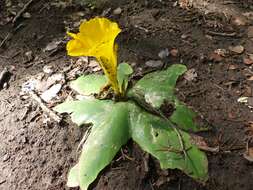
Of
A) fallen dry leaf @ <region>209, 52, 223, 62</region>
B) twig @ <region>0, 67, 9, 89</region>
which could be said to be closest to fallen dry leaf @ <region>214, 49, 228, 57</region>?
fallen dry leaf @ <region>209, 52, 223, 62</region>

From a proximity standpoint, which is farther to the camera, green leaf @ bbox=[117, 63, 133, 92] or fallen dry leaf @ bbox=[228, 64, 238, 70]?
fallen dry leaf @ bbox=[228, 64, 238, 70]

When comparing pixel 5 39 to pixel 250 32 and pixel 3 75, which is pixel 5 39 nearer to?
pixel 3 75

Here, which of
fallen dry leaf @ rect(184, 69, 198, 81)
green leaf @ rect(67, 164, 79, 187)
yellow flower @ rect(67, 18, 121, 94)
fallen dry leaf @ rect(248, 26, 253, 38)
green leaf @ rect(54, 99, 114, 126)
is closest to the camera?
yellow flower @ rect(67, 18, 121, 94)

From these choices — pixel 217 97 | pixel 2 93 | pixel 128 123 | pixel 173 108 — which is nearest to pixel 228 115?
pixel 217 97

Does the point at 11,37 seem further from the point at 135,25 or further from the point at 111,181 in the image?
the point at 111,181

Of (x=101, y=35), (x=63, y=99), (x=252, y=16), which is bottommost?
(x=252, y=16)

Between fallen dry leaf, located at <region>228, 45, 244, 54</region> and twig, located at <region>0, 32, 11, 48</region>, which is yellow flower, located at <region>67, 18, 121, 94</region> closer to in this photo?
fallen dry leaf, located at <region>228, 45, 244, 54</region>
